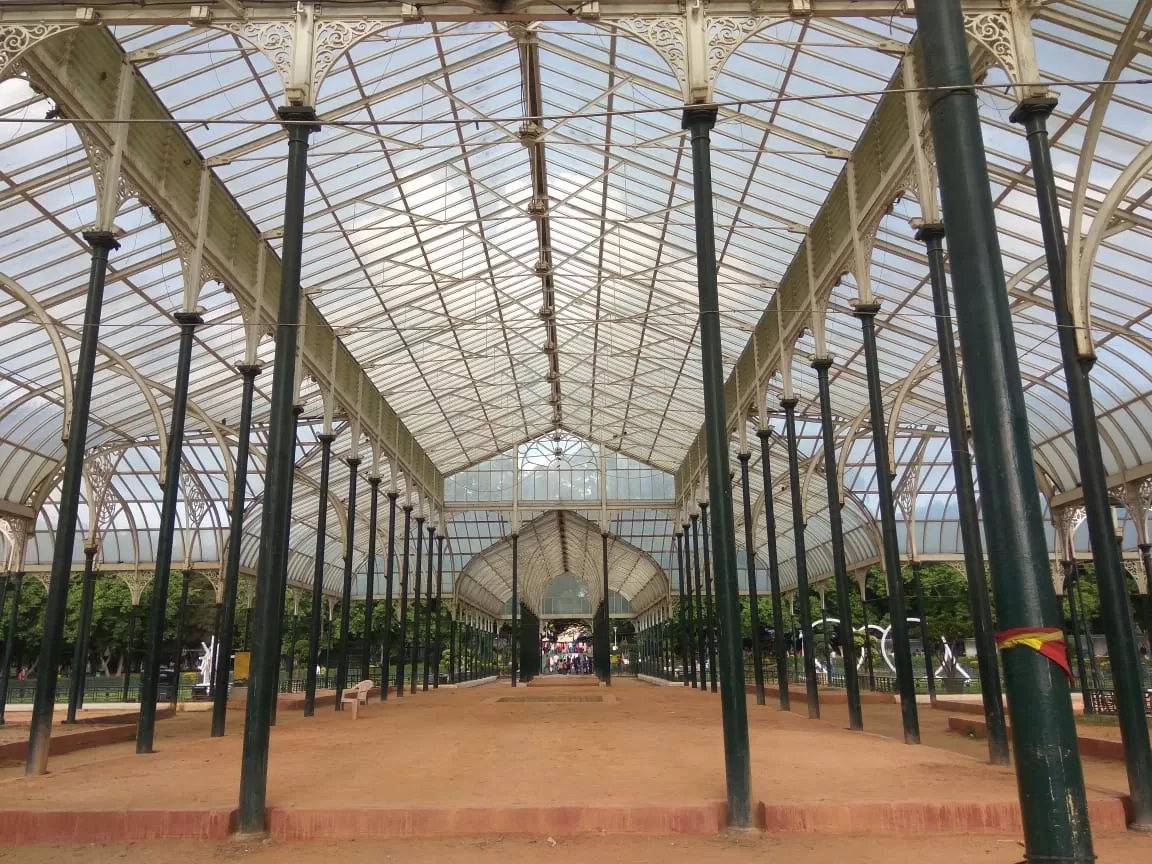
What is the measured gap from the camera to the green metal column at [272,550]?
7105mm

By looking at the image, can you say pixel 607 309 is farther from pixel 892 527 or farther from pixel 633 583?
pixel 633 583

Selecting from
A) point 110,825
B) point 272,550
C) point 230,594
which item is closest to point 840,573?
point 272,550

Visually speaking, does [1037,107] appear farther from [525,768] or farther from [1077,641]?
[1077,641]

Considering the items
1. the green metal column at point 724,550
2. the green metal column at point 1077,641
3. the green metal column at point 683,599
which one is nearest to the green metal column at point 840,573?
the green metal column at point 1077,641

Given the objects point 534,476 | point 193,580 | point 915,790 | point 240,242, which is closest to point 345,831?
point 915,790

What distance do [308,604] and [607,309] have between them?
34.5m

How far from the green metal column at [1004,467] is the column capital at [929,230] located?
8.43m

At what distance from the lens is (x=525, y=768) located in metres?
9.82

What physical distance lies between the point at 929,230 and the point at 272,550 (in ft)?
33.6

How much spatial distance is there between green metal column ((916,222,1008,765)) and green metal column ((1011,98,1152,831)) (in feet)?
6.34

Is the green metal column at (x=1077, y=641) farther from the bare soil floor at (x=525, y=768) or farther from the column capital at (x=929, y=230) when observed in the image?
the column capital at (x=929, y=230)

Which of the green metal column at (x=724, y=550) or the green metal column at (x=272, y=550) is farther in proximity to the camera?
the green metal column at (x=724, y=550)

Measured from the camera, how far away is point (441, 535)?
41.5 metres

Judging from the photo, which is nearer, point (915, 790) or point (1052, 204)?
point (915, 790)
